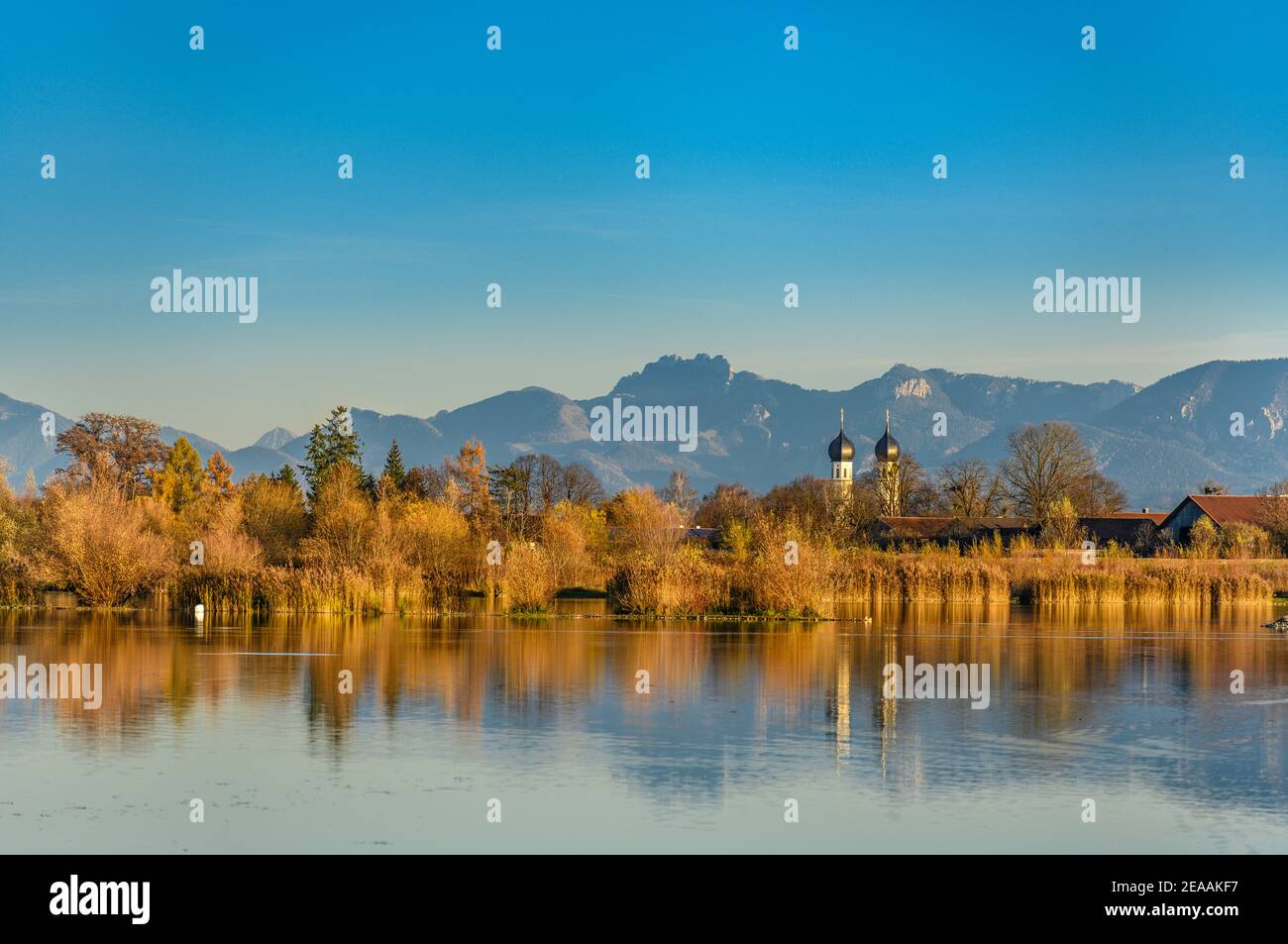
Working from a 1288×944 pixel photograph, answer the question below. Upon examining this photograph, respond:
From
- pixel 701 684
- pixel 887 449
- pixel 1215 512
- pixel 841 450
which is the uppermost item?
pixel 841 450

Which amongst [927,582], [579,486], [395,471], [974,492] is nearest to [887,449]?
[974,492]

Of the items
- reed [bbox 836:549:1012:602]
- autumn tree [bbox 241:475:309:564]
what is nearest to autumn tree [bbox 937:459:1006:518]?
autumn tree [bbox 241:475:309:564]

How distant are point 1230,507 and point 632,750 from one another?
8216 centimetres

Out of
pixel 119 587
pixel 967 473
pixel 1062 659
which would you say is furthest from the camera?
pixel 967 473

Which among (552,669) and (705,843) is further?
(552,669)

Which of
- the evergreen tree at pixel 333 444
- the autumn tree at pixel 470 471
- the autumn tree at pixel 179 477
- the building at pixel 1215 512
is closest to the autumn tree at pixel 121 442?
the autumn tree at pixel 179 477

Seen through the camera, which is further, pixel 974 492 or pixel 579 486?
pixel 579 486

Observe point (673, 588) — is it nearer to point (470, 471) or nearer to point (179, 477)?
point (179, 477)

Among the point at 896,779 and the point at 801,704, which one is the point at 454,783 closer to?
the point at 896,779

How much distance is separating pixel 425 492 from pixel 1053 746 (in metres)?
72.1

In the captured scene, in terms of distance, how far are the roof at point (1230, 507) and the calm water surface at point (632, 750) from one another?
200ft

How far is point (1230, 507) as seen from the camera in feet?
298

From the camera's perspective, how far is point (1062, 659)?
2842cm
